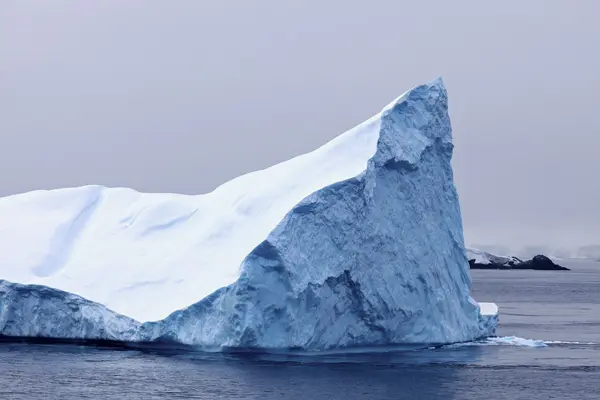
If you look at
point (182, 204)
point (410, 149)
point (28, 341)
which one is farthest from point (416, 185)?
point (28, 341)

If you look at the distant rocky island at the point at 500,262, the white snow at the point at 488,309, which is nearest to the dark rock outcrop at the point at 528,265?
the distant rocky island at the point at 500,262

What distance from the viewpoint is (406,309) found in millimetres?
21812

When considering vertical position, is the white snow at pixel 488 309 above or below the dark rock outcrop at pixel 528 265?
below

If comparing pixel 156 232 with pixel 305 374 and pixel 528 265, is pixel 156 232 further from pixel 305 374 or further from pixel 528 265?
pixel 528 265

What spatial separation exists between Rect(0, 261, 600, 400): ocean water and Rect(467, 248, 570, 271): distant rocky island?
81.6m

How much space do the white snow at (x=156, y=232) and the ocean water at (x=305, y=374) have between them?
4.60 ft

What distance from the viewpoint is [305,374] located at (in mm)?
18953

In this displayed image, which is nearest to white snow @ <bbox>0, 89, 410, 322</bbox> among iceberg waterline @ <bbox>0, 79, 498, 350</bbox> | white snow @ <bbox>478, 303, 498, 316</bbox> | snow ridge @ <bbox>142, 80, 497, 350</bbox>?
iceberg waterline @ <bbox>0, 79, 498, 350</bbox>

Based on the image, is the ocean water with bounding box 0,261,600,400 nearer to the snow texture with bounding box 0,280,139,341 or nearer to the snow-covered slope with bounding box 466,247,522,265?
the snow texture with bounding box 0,280,139,341

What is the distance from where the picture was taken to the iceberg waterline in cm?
2031

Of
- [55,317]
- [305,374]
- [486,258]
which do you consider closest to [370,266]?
[305,374]

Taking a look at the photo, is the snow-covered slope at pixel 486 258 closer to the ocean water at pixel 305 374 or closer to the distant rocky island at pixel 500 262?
the distant rocky island at pixel 500 262

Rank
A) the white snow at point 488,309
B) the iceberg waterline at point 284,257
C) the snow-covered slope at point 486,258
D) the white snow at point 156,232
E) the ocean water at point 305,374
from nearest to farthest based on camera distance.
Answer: the ocean water at point 305,374
the iceberg waterline at point 284,257
the white snow at point 156,232
the white snow at point 488,309
the snow-covered slope at point 486,258

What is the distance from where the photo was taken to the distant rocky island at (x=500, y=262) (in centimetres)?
10906
